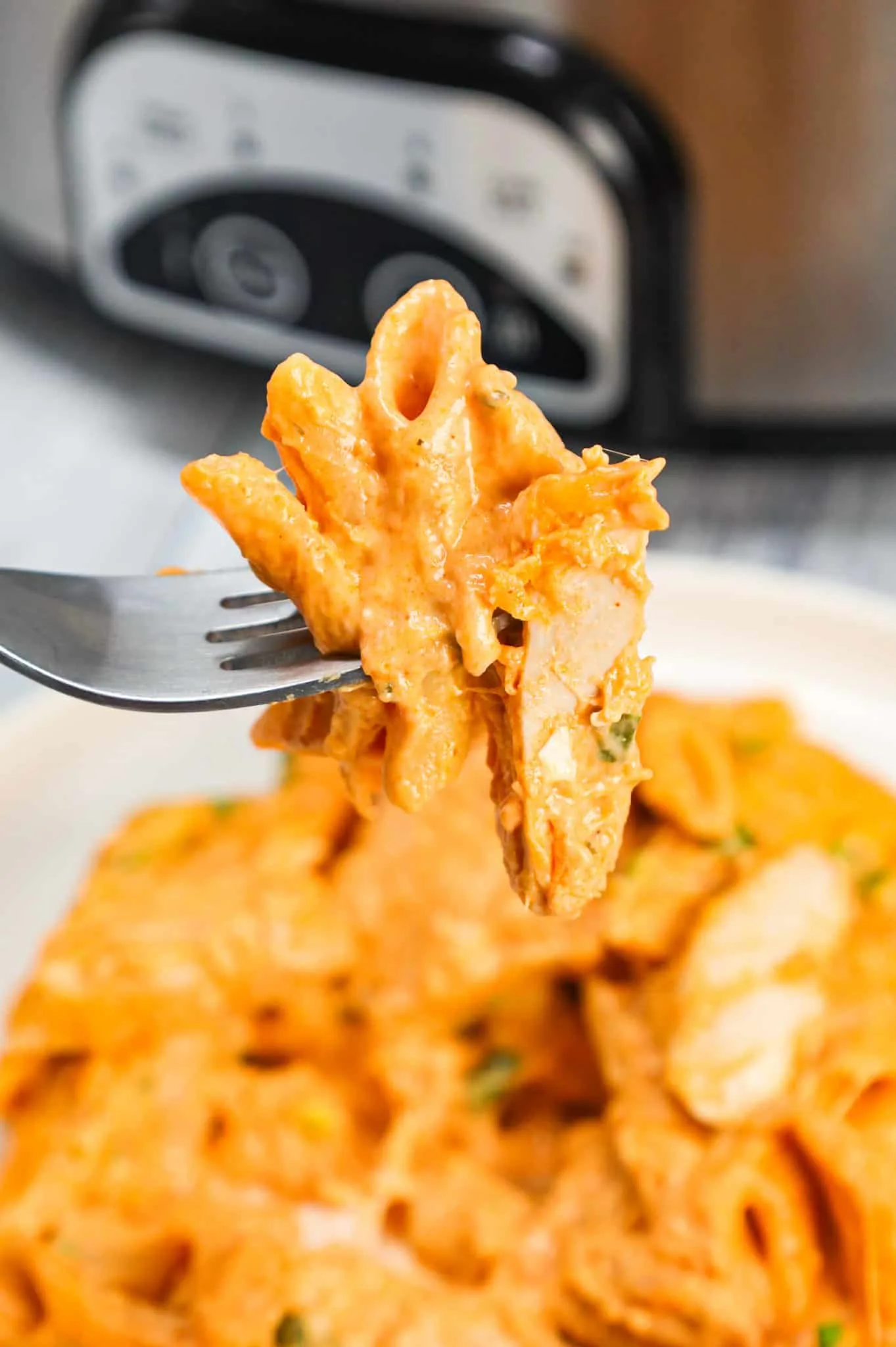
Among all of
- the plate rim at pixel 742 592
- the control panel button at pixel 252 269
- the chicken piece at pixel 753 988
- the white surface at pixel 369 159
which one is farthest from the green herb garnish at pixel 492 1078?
the control panel button at pixel 252 269

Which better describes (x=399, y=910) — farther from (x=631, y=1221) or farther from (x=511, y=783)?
(x=511, y=783)

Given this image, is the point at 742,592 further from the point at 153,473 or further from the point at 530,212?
the point at 153,473

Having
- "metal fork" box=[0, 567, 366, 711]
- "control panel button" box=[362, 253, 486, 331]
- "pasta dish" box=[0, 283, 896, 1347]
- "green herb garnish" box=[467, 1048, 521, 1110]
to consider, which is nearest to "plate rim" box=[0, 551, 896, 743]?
"pasta dish" box=[0, 283, 896, 1347]

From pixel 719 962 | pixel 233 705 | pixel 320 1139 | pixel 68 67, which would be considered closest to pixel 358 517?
pixel 233 705

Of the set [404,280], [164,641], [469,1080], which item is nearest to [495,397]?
[164,641]

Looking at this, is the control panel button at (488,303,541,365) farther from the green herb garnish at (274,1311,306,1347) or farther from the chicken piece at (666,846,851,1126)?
the green herb garnish at (274,1311,306,1347)

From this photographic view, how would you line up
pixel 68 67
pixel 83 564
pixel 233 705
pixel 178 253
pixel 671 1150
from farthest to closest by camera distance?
pixel 83 564
pixel 178 253
pixel 68 67
pixel 671 1150
pixel 233 705

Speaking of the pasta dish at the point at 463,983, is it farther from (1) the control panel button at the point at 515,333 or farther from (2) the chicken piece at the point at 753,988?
(1) the control panel button at the point at 515,333
